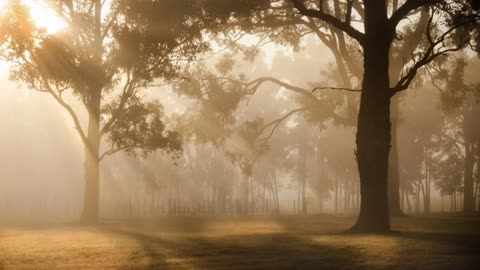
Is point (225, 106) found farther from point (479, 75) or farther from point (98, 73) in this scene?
point (479, 75)

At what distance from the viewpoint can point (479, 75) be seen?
203 ft

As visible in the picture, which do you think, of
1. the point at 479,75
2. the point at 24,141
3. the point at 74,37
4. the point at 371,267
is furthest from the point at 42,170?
the point at 371,267

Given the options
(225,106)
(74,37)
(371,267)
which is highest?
(74,37)

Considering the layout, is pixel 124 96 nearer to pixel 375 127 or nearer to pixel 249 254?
pixel 375 127

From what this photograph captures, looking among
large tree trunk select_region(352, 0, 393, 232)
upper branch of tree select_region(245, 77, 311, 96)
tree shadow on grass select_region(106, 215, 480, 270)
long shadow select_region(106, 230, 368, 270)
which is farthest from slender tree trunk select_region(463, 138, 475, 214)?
long shadow select_region(106, 230, 368, 270)

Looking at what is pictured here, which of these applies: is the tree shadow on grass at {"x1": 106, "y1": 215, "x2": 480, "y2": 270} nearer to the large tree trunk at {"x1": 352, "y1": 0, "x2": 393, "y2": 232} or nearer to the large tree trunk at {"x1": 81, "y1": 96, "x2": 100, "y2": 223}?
the large tree trunk at {"x1": 352, "y1": 0, "x2": 393, "y2": 232}

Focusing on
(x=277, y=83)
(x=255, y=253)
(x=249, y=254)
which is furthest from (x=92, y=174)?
(x=249, y=254)

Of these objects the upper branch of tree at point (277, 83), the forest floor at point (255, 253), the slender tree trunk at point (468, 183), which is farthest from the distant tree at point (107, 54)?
the slender tree trunk at point (468, 183)

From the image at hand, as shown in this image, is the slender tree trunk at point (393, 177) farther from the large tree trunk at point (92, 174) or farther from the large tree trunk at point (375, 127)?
the large tree trunk at point (92, 174)

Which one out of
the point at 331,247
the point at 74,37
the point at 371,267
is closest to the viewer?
the point at 371,267

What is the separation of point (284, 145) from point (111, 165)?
20800mm

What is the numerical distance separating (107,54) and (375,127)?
16.2 meters

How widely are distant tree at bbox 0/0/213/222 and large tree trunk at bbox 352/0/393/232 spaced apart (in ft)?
24.7

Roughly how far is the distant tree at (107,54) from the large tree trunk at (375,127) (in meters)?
7.53
